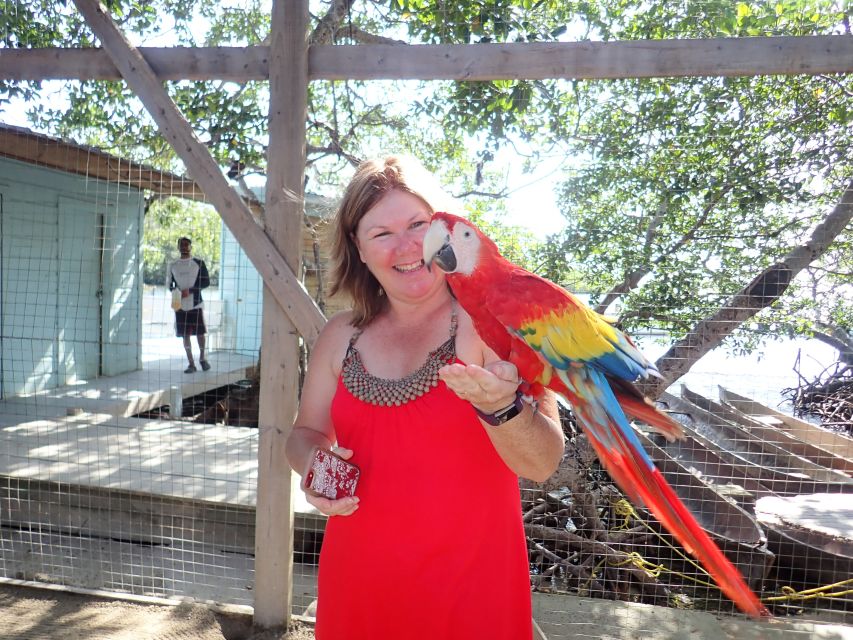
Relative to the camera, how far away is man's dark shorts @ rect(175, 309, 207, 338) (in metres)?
6.39

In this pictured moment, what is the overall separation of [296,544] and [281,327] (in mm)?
1672

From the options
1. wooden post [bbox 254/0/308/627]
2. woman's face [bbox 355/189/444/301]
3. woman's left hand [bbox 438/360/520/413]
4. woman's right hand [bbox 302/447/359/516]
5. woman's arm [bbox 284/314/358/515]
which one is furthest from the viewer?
wooden post [bbox 254/0/308/627]

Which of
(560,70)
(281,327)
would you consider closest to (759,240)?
(560,70)

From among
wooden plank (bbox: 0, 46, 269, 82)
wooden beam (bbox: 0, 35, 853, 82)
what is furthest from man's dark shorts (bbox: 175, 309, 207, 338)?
wooden beam (bbox: 0, 35, 853, 82)

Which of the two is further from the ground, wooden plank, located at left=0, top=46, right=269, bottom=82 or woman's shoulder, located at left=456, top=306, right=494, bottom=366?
wooden plank, located at left=0, top=46, right=269, bottom=82

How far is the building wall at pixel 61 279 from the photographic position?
561 cm

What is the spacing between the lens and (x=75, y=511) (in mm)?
3443

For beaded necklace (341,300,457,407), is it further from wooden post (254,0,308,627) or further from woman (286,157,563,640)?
wooden post (254,0,308,627)

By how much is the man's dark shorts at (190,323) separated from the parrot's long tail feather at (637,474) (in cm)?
588

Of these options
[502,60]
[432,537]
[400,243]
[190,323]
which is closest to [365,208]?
[400,243]

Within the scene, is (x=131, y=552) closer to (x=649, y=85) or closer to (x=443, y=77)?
(x=443, y=77)

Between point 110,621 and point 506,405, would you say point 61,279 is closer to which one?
point 110,621

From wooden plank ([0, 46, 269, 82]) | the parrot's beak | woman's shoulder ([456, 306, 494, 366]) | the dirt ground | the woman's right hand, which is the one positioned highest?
wooden plank ([0, 46, 269, 82])

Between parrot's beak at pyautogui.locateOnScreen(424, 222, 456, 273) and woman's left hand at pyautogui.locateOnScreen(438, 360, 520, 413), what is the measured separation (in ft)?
0.75
